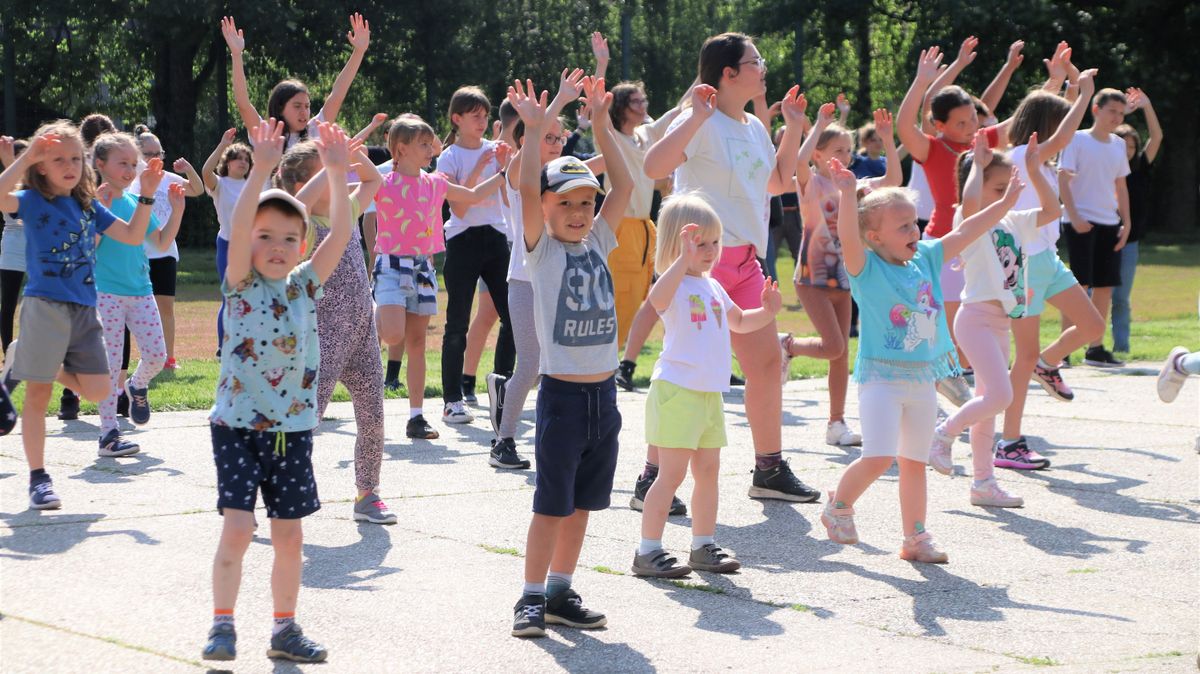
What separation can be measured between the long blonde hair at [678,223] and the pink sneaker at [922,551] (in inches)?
58.6

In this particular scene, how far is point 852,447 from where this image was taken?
8.41m

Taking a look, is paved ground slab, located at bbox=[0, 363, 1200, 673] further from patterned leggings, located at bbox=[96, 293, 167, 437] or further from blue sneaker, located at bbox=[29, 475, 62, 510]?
patterned leggings, located at bbox=[96, 293, 167, 437]

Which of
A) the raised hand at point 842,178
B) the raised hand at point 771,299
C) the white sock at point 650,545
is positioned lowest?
the white sock at point 650,545

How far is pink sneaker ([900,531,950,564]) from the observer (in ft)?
18.7

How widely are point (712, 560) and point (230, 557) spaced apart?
1967mm

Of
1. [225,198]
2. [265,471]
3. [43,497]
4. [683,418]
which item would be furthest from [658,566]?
[225,198]

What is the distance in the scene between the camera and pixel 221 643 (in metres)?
4.23

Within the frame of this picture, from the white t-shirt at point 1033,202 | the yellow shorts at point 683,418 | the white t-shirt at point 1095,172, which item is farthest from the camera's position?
the white t-shirt at point 1095,172

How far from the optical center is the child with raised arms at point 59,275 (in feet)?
21.7

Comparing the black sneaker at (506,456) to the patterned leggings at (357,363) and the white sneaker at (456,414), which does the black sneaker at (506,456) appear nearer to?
the patterned leggings at (357,363)

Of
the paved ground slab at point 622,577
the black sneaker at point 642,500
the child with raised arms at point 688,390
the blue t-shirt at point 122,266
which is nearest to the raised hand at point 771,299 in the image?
the child with raised arms at point 688,390

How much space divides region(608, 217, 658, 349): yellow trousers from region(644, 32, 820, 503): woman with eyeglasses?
183cm

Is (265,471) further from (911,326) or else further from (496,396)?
(496,396)

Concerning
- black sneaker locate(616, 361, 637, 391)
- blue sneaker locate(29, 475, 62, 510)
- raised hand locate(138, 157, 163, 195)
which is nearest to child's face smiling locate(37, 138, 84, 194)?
raised hand locate(138, 157, 163, 195)
